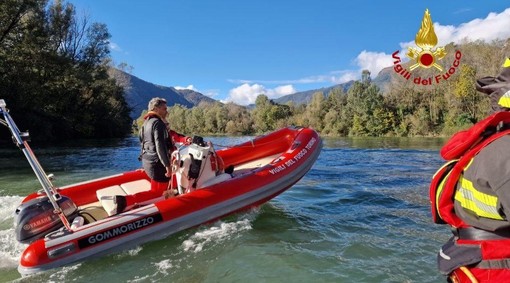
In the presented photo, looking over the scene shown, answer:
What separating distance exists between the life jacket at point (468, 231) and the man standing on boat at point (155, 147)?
3507 mm

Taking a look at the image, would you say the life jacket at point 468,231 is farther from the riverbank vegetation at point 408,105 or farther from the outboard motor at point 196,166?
the riverbank vegetation at point 408,105

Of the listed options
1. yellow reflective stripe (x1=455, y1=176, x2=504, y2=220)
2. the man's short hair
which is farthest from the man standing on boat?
yellow reflective stripe (x1=455, y1=176, x2=504, y2=220)

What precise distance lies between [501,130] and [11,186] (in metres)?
8.72

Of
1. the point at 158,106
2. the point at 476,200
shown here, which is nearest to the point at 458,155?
the point at 476,200

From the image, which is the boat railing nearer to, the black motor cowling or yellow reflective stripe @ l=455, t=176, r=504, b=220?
the black motor cowling

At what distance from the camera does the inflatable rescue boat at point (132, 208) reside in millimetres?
3730

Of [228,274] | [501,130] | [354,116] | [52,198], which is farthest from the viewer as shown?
[354,116]

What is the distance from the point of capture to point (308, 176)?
29.8 feet

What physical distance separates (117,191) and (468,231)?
4.53 metres

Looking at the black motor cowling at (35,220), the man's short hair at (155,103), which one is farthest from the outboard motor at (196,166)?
the black motor cowling at (35,220)

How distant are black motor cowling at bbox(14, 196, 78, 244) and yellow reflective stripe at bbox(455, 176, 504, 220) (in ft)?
12.6

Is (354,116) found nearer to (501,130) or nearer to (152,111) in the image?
(152,111)

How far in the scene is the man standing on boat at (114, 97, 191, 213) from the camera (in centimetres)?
456

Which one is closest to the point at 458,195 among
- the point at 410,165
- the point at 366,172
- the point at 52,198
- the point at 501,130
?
the point at 501,130
